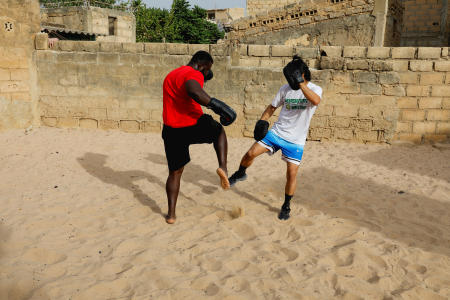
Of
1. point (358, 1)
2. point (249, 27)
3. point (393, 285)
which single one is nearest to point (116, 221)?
point (393, 285)

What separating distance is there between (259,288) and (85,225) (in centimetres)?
201

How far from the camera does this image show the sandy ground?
2.58 m

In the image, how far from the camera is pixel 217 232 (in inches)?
137

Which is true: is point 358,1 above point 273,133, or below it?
above

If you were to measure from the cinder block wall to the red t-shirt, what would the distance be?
4.57 meters

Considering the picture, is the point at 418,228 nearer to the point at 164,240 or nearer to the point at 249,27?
the point at 164,240

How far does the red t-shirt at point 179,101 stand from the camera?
3309 mm

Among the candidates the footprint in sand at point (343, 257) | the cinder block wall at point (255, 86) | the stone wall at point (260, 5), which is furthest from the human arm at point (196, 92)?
the stone wall at point (260, 5)

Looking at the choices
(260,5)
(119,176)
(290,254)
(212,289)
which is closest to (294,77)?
(290,254)

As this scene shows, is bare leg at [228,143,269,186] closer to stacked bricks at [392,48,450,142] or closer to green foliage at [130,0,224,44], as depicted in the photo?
stacked bricks at [392,48,450,142]

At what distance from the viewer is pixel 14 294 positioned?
2.39m

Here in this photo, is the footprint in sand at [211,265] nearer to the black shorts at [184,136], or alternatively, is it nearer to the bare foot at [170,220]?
the bare foot at [170,220]

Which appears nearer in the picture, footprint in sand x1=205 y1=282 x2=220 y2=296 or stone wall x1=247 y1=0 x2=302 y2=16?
footprint in sand x1=205 y1=282 x2=220 y2=296

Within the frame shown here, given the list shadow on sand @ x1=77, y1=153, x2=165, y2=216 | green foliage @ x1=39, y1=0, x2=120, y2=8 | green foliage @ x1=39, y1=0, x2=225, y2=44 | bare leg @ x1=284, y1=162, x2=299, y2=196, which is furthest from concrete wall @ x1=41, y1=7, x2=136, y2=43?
bare leg @ x1=284, y1=162, x2=299, y2=196
